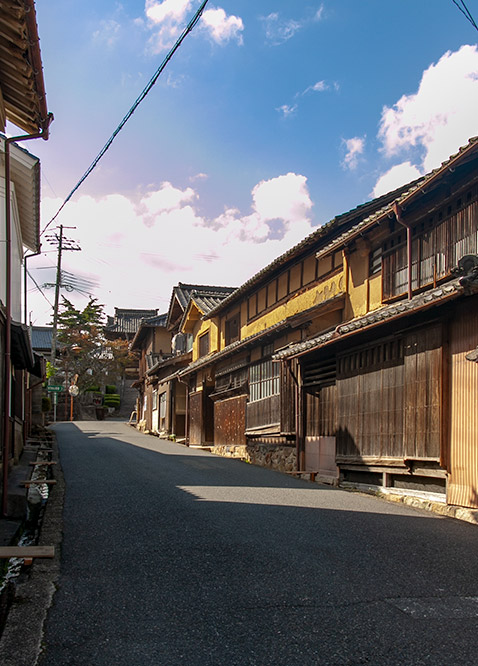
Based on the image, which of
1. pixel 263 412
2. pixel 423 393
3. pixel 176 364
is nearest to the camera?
pixel 423 393

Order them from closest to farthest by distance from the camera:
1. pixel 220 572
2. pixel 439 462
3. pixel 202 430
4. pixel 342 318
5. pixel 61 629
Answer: pixel 61 629 → pixel 220 572 → pixel 439 462 → pixel 342 318 → pixel 202 430

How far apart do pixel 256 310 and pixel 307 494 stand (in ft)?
43.3

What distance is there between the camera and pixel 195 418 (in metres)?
32.1

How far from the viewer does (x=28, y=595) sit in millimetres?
5578

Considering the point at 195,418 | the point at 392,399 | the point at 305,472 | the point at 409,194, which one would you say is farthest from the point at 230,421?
the point at 409,194

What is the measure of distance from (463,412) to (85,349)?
4216 cm

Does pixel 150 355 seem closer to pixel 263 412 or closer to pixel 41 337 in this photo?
pixel 41 337

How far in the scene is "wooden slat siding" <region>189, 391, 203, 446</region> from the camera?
31.2 m

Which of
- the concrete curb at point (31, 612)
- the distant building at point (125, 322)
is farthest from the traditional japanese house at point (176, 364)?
the concrete curb at point (31, 612)

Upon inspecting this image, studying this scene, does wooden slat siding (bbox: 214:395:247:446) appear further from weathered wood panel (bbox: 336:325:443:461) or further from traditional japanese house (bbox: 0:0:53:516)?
traditional japanese house (bbox: 0:0:53:516)

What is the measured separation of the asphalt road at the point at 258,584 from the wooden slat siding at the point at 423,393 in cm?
128

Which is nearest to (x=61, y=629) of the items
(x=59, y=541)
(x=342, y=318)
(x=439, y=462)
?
(x=59, y=541)

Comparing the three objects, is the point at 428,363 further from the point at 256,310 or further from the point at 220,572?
the point at 256,310

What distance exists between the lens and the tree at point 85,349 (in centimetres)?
4938
